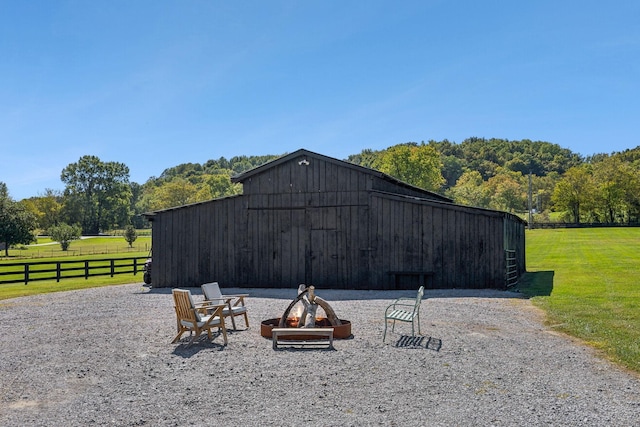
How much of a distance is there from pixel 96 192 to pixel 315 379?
341 feet

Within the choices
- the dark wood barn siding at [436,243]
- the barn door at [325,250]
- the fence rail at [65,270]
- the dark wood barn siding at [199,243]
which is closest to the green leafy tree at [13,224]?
the fence rail at [65,270]

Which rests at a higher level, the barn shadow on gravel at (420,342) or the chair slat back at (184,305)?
the chair slat back at (184,305)

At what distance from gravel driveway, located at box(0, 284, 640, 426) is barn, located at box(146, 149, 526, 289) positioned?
19.5ft

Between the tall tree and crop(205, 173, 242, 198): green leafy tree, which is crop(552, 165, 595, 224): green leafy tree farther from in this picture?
the tall tree

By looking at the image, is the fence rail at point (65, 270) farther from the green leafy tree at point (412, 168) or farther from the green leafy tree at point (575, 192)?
the green leafy tree at point (575, 192)

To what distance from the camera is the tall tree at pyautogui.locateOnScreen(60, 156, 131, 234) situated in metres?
99.6

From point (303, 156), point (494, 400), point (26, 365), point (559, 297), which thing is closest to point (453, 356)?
point (494, 400)

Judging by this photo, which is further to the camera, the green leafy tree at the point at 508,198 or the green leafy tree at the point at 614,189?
the green leafy tree at the point at 508,198

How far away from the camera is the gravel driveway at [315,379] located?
565 centimetres

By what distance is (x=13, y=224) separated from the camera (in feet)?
185

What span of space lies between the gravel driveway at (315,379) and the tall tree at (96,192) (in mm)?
95862

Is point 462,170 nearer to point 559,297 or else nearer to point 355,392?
point 559,297

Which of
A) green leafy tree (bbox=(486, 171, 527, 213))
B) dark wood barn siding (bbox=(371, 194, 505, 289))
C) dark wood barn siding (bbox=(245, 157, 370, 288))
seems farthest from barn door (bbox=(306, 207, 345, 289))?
green leafy tree (bbox=(486, 171, 527, 213))

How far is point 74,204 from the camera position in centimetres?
9700
